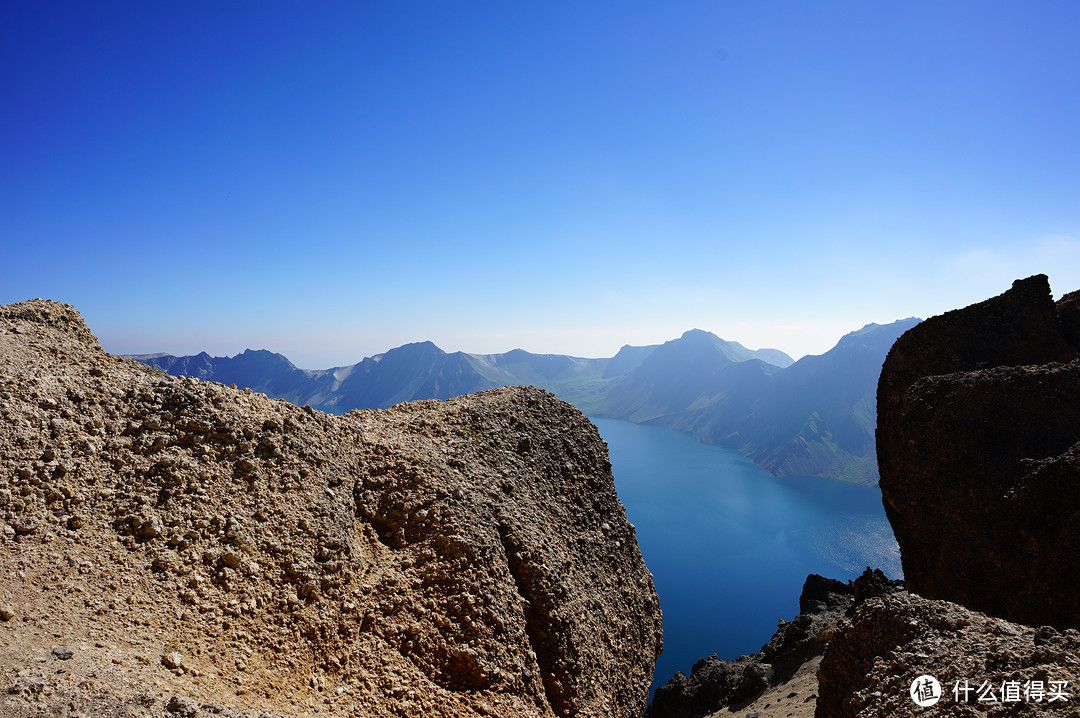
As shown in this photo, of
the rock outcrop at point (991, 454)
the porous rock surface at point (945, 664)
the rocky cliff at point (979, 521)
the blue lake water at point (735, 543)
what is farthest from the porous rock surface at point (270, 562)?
the blue lake water at point (735, 543)

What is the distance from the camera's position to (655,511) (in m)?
92.9

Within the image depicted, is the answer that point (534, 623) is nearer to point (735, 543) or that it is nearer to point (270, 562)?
point (270, 562)

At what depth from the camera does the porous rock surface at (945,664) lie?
21.7 ft

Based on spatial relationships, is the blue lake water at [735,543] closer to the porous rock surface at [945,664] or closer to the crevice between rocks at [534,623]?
the crevice between rocks at [534,623]

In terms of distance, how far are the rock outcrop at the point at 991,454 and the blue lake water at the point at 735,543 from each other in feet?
124

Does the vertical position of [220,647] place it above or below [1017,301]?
below

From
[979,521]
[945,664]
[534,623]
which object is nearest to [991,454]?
[979,521]

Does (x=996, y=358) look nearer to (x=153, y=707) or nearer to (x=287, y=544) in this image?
(x=287, y=544)

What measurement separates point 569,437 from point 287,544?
33.7ft

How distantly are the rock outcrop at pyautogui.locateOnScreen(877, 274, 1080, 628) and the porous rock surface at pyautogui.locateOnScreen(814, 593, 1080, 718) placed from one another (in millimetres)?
5250

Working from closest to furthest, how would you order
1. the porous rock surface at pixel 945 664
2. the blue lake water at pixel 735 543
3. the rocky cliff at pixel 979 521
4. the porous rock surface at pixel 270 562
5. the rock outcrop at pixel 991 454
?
1. the porous rock surface at pixel 270 562
2. the porous rock surface at pixel 945 664
3. the rocky cliff at pixel 979 521
4. the rock outcrop at pixel 991 454
5. the blue lake water at pixel 735 543

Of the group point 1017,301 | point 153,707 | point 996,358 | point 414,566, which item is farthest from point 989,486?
point 153,707

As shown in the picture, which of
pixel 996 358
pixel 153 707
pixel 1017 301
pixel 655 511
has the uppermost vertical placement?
pixel 1017 301

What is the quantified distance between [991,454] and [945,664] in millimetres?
9874
